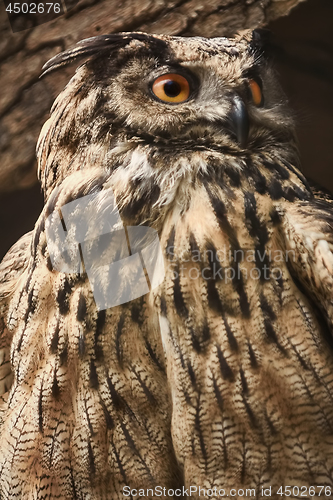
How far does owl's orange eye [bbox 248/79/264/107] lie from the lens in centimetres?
114

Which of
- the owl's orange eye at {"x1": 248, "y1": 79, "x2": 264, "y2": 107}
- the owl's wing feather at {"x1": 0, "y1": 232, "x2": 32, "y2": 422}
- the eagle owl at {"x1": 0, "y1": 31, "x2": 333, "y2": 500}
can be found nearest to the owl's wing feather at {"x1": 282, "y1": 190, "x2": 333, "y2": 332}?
the eagle owl at {"x1": 0, "y1": 31, "x2": 333, "y2": 500}

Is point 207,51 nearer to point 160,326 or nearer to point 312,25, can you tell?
point 312,25

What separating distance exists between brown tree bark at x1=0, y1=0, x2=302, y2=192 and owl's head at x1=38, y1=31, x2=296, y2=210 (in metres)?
0.16

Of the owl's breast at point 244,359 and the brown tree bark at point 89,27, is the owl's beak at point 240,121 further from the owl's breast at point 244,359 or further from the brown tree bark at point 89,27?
the brown tree bark at point 89,27

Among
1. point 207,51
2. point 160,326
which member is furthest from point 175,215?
point 207,51

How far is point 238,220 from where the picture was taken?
1.02m

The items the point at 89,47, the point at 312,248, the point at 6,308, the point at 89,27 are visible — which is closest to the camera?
the point at 312,248

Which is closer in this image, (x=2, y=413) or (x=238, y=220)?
(x=238, y=220)

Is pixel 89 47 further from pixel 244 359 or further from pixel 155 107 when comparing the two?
pixel 244 359

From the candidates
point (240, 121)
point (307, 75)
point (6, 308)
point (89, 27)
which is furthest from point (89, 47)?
point (6, 308)

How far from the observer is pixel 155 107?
1022mm

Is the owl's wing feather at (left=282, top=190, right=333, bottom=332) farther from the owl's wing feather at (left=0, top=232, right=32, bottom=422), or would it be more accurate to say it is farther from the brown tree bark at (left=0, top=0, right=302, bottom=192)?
the owl's wing feather at (left=0, top=232, right=32, bottom=422)

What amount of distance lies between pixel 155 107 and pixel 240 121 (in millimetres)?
196

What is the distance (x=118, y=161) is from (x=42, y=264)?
311mm
